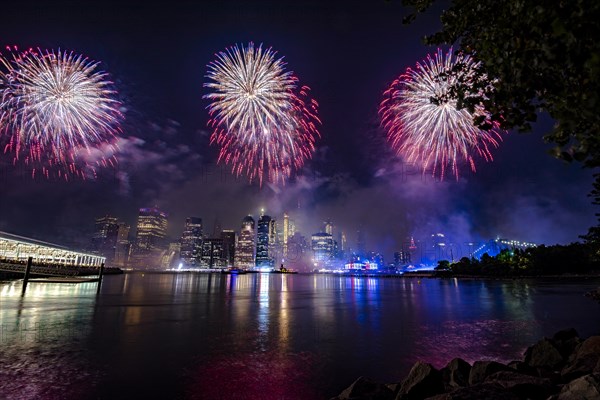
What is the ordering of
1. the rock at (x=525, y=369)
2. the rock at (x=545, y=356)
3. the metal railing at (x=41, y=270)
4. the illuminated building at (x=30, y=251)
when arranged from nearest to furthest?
the rock at (x=525, y=369), the rock at (x=545, y=356), the metal railing at (x=41, y=270), the illuminated building at (x=30, y=251)

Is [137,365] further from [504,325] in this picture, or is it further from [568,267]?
[568,267]

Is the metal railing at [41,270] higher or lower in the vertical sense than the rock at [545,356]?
higher

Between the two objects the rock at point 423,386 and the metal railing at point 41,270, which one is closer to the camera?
the rock at point 423,386

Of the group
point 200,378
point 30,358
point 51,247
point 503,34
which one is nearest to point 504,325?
point 200,378

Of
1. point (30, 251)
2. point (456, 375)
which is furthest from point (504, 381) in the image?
point (30, 251)

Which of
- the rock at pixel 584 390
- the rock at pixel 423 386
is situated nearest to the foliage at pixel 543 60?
the rock at pixel 584 390

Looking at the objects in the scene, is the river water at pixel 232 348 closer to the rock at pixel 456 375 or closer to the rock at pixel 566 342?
the rock at pixel 566 342

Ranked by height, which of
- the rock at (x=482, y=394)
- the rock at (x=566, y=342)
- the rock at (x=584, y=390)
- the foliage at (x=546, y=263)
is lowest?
the rock at (x=566, y=342)

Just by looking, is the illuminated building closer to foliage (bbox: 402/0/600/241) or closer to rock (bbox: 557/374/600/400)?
foliage (bbox: 402/0/600/241)

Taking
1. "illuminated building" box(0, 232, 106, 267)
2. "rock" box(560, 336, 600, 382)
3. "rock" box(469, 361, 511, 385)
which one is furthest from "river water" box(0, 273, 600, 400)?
"illuminated building" box(0, 232, 106, 267)
